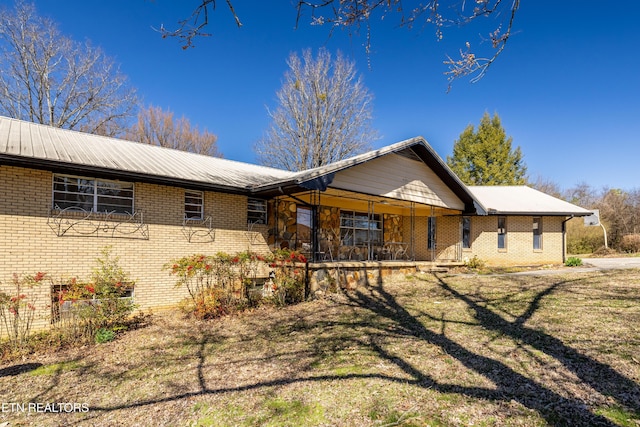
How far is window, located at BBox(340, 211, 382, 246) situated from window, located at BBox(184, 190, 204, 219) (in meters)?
6.23

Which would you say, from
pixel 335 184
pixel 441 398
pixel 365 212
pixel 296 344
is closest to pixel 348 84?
pixel 365 212

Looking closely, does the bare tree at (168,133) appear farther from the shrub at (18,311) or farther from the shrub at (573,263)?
the shrub at (573,263)

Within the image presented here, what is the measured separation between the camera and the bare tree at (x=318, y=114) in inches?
960

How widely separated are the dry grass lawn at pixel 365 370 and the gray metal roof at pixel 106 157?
3.60m

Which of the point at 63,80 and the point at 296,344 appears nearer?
the point at 296,344

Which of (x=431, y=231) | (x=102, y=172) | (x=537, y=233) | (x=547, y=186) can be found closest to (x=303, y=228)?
(x=102, y=172)

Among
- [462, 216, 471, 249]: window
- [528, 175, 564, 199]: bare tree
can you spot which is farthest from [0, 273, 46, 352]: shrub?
[528, 175, 564, 199]: bare tree

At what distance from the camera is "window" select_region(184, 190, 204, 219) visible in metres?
9.93

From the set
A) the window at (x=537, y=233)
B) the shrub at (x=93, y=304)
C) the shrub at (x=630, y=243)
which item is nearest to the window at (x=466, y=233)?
the window at (x=537, y=233)

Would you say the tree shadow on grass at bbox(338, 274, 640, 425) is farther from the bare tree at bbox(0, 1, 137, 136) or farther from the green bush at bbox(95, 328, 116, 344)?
the bare tree at bbox(0, 1, 137, 136)

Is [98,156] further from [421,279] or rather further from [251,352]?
[421,279]

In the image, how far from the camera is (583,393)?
4051 millimetres

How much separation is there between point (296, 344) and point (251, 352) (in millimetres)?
800

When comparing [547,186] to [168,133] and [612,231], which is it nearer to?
[612,231]
